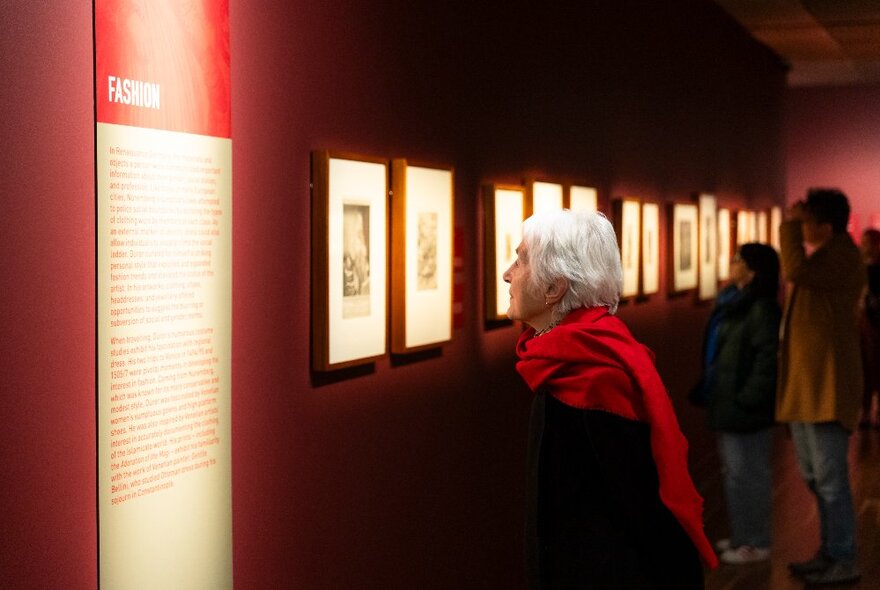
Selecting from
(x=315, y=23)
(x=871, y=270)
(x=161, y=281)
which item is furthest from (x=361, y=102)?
(x=871, y=270)

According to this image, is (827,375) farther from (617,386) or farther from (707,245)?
(617,386)

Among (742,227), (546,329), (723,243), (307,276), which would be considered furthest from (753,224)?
(546,329)

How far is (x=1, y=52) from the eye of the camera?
2.71m

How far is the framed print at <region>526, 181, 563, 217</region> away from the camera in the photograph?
6.35 m

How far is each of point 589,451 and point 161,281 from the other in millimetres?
1196

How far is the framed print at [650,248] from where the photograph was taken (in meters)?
8.71

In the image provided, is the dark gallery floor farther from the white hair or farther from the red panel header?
the red panel header

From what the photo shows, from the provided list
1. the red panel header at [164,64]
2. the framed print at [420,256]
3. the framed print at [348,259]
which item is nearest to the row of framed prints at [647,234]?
the framed print at [420,256]

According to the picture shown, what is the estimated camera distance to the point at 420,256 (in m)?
5.02

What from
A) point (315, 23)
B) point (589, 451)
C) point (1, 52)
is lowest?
point (589, 451)

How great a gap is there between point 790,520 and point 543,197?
3608mm

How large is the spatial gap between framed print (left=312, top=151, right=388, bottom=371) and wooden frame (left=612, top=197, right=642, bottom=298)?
11.8 ft

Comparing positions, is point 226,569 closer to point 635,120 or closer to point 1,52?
point 1,52

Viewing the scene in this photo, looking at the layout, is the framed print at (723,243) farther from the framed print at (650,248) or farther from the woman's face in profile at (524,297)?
the woman's face in profile at (524,297)
